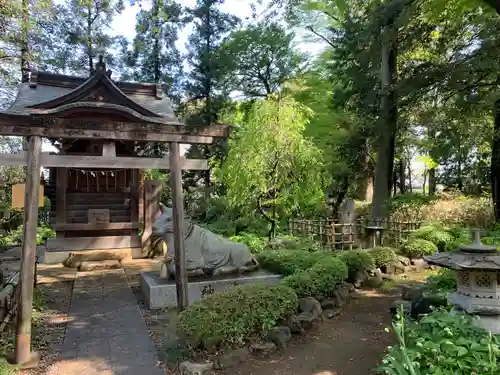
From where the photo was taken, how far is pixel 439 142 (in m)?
13.8

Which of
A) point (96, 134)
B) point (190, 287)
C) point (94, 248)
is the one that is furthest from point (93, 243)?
point (96, 134)

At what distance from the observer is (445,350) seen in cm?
342

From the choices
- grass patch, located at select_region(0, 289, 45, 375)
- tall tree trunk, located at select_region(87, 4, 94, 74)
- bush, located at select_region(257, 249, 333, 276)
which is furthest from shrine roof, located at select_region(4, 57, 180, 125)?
tall tree trunk, located at select_region(87, 4, 94, 74)

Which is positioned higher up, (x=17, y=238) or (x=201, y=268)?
(x=201, y=268)

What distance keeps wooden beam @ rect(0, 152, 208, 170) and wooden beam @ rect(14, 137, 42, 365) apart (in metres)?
0.18

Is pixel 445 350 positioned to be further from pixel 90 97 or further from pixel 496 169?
pixel 496 169

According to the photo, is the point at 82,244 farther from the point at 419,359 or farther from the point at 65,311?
the point at 419,359

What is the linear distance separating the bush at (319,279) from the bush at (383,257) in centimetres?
201

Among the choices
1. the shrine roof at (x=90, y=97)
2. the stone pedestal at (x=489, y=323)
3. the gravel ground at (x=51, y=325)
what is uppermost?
the shrine roof at (x=90, y=97)

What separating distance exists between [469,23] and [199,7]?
14.4 meters

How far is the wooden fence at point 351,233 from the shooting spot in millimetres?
12508

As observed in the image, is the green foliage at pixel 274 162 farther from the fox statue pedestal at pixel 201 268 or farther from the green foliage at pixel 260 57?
the green foliage at pixel 260 57

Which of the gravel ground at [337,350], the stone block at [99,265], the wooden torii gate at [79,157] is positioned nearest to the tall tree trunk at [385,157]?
the gravel ground at [337,350]

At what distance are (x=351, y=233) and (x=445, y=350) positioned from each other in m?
9.54
